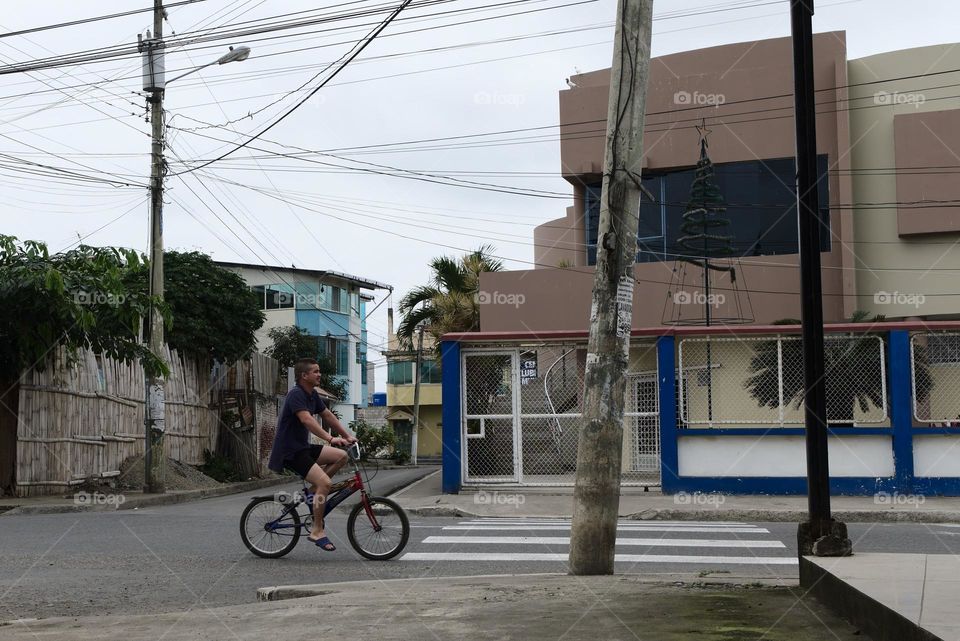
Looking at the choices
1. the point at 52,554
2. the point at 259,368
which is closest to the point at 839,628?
the point at 52,554

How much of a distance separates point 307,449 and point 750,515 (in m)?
6.85

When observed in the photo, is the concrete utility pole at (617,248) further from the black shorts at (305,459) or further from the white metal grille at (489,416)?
the white metal grille at (489,416)

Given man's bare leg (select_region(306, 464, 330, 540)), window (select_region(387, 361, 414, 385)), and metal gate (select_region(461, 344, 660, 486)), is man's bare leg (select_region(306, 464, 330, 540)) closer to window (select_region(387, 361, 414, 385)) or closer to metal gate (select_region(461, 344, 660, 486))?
metal gate (select_region(461, 344, 660, 486))

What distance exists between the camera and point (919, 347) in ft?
52.3

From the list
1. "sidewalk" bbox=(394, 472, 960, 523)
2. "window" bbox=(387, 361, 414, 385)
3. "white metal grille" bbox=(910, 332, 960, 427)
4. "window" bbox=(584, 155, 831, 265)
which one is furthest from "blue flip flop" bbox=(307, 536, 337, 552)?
"window" bbox=(387, 361, 414, 385)

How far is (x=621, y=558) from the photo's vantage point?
390 inches

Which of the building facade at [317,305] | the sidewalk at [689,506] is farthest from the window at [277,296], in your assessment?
the sidewalk at [689,506]

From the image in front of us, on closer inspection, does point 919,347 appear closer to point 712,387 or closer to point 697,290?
point 712,387

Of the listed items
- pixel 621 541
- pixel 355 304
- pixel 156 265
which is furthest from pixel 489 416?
pixel 355 304

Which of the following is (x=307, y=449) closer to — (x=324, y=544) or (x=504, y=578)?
(x=324, y=544)

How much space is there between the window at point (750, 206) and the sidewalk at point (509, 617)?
20.9m

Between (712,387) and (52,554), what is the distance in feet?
32.2

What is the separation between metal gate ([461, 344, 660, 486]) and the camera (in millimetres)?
16562

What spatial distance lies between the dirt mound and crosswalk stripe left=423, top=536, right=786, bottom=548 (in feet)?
36.2
